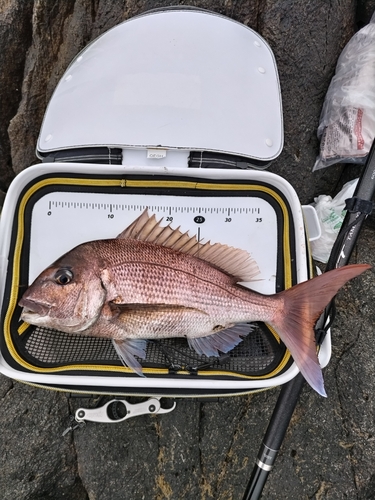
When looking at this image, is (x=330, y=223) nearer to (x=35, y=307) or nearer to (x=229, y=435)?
(x=229, y=435)

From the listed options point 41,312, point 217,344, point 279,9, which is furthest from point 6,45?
point 217,344

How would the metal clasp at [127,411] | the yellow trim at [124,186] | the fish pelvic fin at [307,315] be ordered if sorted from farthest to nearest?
the metal clasp at [127,411] → the yellow trim at [124,186] → the fish pelvic fin at [307,315]

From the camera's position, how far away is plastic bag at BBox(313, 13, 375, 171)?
1907 mm

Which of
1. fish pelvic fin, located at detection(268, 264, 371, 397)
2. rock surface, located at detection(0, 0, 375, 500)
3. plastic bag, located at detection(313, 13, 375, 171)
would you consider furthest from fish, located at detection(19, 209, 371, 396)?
plastic bag, located at detection(313, 13, 375, 171)

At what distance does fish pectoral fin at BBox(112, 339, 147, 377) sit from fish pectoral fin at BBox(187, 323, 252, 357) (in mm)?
170

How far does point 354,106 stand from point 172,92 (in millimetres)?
953

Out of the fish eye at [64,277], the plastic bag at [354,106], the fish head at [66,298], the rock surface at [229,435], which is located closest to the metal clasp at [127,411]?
the rock surface at [229,435]

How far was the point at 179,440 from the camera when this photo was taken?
1815 mm

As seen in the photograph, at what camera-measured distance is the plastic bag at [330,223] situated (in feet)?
6.35

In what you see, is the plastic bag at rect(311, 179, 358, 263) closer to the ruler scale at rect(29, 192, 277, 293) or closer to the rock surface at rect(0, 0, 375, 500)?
the rock surface at rect(0, 0, 375, 500)

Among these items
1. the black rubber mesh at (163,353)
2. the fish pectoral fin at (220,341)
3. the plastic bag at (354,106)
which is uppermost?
the plastic bag at (354,106)

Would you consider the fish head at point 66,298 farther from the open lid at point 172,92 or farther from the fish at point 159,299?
the open lid at point 172,92

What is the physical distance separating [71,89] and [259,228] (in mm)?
939

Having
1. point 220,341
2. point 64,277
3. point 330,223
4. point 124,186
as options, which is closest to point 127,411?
point 220,341
